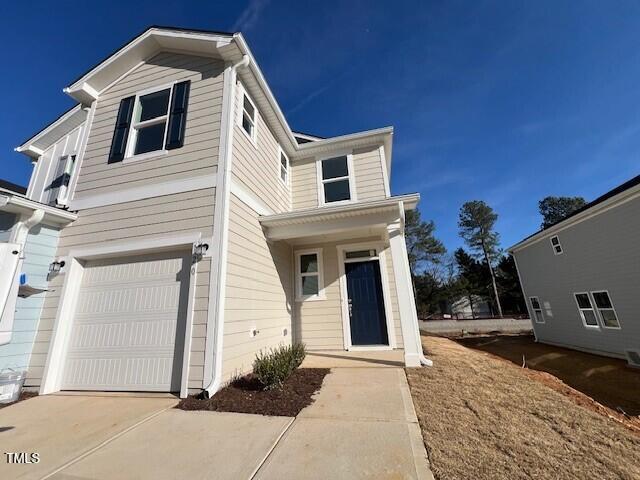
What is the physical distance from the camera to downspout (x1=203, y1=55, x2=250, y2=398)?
3512 mm

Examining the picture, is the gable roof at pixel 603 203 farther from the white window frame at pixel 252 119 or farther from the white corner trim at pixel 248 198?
the white window frame at pixel 252 119

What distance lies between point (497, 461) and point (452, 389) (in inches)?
70.1

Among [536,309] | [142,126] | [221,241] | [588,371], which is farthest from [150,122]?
[536,309]

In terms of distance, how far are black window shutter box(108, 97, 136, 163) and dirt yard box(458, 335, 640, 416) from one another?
11.1 m

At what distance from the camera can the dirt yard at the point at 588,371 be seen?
596cm

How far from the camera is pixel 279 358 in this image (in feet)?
12.9

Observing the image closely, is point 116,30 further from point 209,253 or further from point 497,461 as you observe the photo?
point 497,461

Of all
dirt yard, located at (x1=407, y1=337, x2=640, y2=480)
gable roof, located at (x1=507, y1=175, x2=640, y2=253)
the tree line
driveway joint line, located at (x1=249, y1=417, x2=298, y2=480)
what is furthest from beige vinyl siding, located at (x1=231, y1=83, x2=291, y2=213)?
the tree line

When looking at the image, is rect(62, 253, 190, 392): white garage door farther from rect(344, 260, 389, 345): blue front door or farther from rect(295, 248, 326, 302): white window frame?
rect(344, 260, 389, 345): blue front door

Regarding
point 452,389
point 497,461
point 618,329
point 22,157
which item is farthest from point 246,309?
point 618,329

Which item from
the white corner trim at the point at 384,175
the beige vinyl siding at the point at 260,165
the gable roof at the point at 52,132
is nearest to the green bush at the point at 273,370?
the beige vinyl siding at the point at 260,165

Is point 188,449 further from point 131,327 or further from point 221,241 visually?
point 131,327

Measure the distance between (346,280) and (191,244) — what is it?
153 inches

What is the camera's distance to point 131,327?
4113mm
